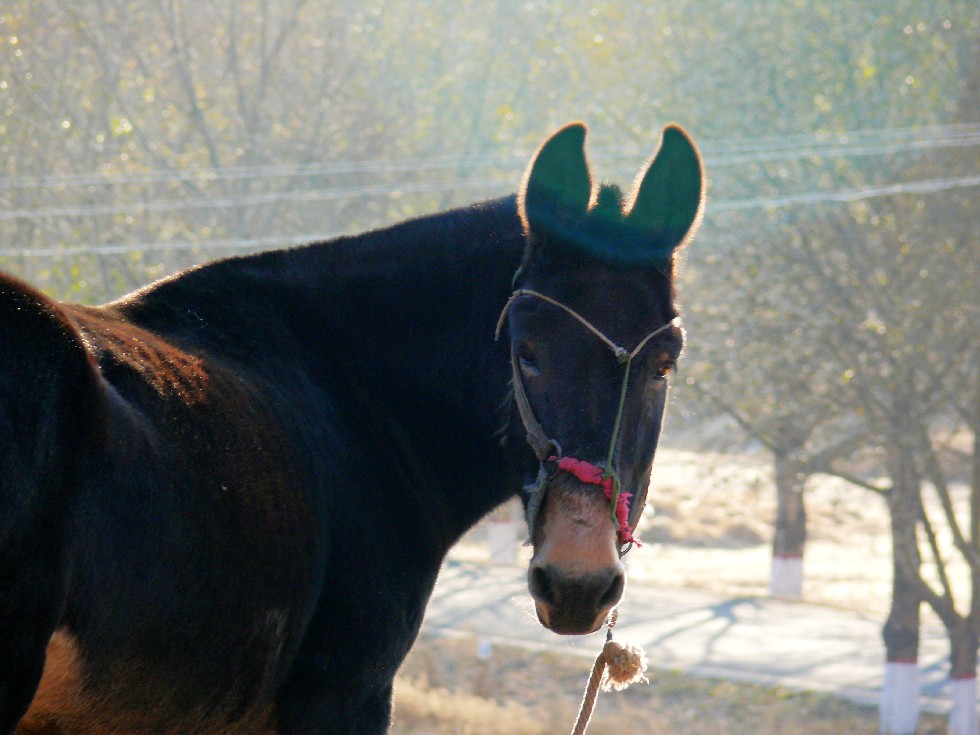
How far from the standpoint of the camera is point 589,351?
8.60ft

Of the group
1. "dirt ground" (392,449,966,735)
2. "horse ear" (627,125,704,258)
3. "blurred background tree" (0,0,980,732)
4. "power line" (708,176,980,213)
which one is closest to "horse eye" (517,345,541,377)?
"horse ear" (627,125,704,258)

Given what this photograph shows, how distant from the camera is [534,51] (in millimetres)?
20781

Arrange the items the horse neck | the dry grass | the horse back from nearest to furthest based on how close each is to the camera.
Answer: the horse back, the horse neck, the dry grass

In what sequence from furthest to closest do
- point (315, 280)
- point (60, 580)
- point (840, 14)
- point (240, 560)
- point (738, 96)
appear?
1. point (738, 96)
2. point (840, 14)
3. point (315, 280)
4. point (240, 560)
5. point (60, 580)

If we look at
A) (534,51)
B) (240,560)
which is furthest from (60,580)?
(534,51)

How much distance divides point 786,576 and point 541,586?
17.5 meters

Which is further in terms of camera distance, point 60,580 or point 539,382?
point 539,382

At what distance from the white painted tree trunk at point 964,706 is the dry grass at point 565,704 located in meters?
0.53

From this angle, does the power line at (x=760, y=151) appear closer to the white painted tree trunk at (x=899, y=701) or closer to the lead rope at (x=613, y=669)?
the white painted tree trunk at (x=899, y=701)

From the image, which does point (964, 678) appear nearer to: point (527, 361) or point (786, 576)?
point (786, 576)

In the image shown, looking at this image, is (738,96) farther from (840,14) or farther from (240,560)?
(240,560)

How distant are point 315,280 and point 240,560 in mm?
1163

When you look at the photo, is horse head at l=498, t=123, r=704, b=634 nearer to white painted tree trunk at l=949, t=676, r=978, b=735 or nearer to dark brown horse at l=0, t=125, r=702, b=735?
dark brown horse at l=0, t=125, r=702, b=735

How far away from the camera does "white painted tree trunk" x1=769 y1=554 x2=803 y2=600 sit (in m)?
18.8
